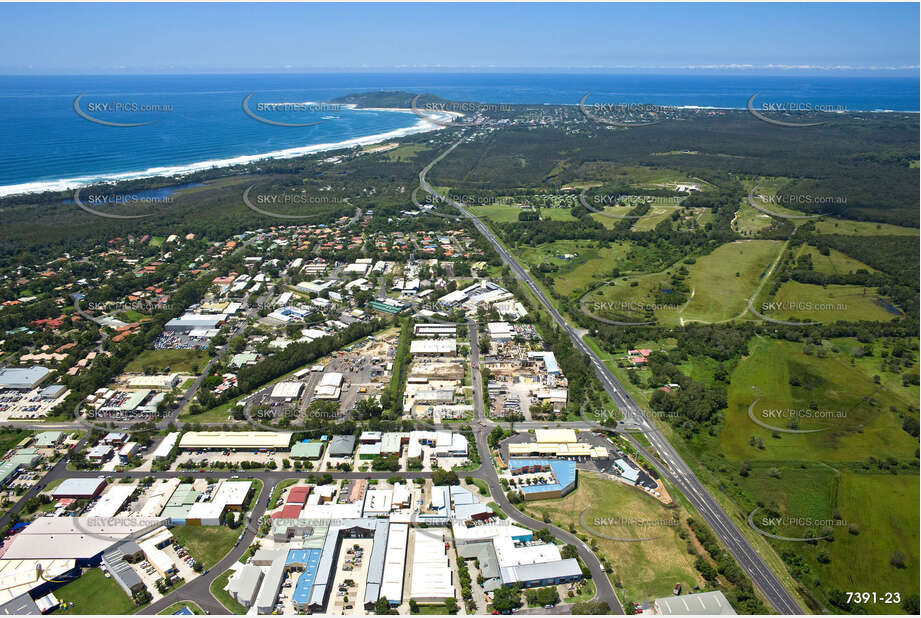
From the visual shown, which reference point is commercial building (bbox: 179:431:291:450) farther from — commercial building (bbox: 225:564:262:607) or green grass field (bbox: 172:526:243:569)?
commercial building (bbox: 225:564:262:607)

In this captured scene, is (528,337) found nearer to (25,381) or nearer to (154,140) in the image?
(25,381)

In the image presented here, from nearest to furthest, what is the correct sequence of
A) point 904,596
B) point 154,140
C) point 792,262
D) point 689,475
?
1. point 904,596
2. point 689,475
3. point 792,262
4. point 154,140

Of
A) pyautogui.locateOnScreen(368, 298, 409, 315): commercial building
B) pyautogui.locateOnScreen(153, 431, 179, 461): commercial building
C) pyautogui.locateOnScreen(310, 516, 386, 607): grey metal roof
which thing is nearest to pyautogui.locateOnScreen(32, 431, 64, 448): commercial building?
pyautogui.locateOnScreen(153, 431, 179, 461): commercial building

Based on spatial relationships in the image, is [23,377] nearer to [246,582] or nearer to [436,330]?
[246,582]

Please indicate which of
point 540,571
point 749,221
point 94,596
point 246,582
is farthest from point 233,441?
point 749,221

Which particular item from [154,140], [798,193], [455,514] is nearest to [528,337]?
[455,514]

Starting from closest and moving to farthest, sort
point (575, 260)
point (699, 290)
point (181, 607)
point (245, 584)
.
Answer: point (181, 607) < point (245, 584) < point (699, 290) < point (575, 260)
